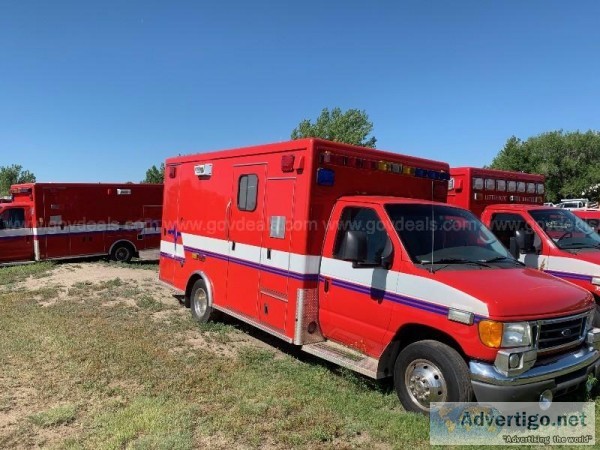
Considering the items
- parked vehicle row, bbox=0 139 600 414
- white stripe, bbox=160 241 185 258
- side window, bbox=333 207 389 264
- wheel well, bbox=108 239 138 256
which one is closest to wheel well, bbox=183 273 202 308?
parked vehicle row, bbox=0 139 600 414

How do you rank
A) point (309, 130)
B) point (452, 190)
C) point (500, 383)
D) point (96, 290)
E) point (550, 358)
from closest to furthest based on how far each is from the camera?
point (500, 383) → point (550, 358) → point (452, 190) → point (96, 290) → point (309, 130)

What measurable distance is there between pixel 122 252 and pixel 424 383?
562 inches

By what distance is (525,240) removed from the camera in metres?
7.20

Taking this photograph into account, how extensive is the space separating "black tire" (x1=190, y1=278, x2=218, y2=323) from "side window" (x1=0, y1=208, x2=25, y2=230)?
9.64 meters

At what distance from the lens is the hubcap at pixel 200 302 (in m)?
8.07

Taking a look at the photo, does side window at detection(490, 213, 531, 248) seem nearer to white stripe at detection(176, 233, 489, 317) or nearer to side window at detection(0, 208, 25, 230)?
white stripe at detection(176, 233, 489, 317)

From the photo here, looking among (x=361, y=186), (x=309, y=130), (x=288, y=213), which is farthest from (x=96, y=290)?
(x=309, y=130)

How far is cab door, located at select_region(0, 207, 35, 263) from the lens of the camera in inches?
585

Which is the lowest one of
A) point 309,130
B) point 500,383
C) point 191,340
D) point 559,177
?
point 191,340

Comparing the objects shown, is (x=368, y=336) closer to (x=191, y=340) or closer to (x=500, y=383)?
(x=500, y=383)

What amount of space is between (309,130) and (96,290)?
→ 3782cm

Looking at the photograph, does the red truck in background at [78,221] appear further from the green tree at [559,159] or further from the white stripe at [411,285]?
the green tree at [559,159]

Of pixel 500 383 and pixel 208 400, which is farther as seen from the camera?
pixel 208 400

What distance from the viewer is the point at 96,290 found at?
10.5 metres
